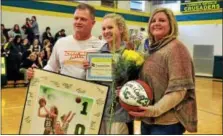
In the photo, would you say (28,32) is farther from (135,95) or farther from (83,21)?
(135,95)

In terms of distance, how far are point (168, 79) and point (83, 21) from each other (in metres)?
0.65

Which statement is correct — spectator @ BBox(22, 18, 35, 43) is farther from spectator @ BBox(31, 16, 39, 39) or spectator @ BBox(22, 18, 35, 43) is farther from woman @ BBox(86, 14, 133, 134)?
woman @ BBox(86, 14, 133, 134)

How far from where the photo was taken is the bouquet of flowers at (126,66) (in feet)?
4.25

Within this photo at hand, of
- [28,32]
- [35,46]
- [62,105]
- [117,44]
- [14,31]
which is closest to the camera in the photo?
[62,105]

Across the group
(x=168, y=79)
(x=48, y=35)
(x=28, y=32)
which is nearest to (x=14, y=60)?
(x=28, y=32)

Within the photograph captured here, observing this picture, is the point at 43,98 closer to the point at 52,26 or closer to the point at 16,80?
the point at 16,80

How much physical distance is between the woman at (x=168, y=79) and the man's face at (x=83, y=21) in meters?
0.44

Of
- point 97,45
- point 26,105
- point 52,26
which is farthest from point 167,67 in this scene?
point 52,26

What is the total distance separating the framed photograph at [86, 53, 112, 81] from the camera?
1.36m

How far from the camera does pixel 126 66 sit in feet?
4.24

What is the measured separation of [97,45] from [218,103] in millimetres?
4342

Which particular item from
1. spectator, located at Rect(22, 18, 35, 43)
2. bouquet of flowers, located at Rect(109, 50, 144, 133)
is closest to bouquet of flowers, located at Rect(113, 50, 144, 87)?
bouquet of flowers, located at Rect(109, 50, 144, 133)

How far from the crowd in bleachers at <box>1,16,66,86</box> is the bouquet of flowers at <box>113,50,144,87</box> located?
4.23 m

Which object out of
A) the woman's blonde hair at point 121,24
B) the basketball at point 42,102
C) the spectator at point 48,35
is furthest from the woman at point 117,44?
the spectator at point 48,35
